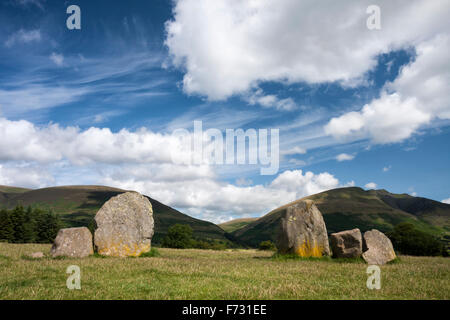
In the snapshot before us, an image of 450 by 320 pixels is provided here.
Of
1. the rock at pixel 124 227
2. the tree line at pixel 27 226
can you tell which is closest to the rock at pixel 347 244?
the rock at pixel 124 227

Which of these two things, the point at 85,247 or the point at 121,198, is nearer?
the point at 85,247

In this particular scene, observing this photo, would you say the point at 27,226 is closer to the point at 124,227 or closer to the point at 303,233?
the point at 124,227

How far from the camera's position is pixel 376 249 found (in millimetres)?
21000

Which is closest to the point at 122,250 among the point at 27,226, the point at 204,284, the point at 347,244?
the point at 204,284

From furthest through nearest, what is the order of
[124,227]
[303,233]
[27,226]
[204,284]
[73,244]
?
[27,226], [124,227], [303,233], [73,244], [204,284]

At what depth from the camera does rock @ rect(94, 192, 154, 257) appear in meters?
21.9

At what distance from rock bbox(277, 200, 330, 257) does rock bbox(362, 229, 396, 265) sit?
271 cm

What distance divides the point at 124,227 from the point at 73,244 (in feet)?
11.7

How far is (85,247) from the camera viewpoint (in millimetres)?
21188

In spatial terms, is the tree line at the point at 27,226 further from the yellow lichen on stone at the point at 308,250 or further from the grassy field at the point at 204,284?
the yellow lichen on stone at the point at 308,250

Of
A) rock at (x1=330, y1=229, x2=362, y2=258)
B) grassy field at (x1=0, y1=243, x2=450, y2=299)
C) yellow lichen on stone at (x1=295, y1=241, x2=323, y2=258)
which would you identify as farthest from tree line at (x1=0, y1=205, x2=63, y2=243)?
rock at (x1=330, y1=229, x2=362, y2=258)

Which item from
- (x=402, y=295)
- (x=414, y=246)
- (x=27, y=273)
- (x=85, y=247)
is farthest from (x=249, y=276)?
(x=414, y=246)
